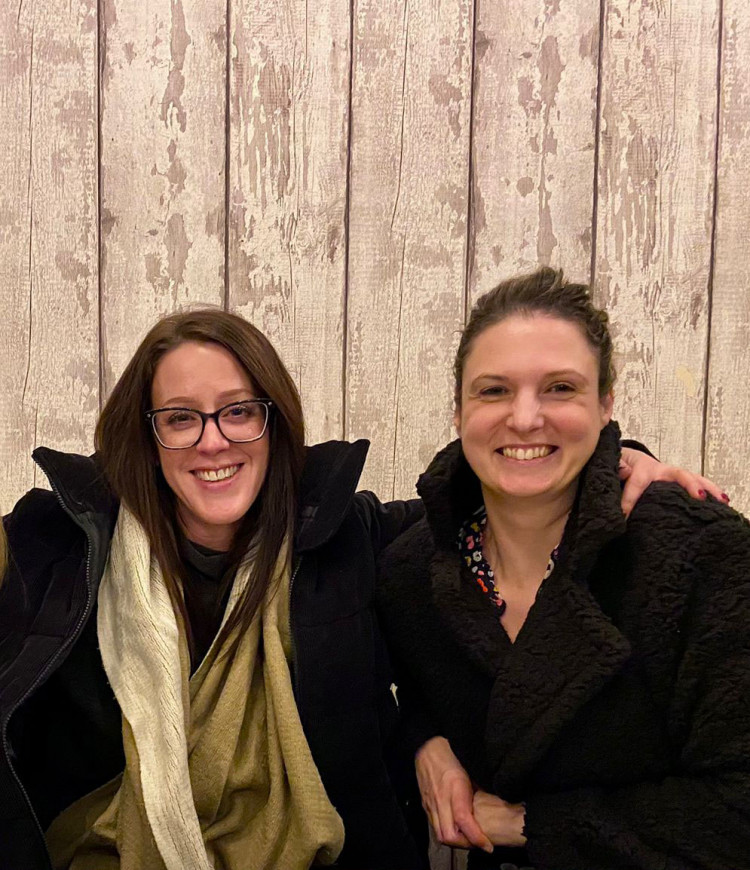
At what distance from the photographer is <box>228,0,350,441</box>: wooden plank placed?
184cm

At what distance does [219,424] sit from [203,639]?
386 mm

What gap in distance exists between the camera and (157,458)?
162cm

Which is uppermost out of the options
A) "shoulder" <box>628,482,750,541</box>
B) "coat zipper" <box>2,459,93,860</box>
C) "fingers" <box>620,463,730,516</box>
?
"fingers" <box>620,463,730,516</box>

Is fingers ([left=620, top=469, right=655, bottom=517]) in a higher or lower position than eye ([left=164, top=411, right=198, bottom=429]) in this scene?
lower

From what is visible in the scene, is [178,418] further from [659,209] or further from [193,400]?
[659,209]

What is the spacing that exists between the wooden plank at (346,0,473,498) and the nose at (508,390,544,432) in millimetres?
607

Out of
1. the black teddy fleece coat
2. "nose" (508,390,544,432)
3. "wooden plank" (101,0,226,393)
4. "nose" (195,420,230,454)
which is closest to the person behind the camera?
the black teddy fleece coat

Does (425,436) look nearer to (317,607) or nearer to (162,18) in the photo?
(317,607)

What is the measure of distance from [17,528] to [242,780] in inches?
22.7

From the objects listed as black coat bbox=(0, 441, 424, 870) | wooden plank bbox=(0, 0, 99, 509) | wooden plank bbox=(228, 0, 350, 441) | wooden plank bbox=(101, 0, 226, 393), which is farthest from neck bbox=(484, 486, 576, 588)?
wooden plank bbox=(0, 0, 99, 509)

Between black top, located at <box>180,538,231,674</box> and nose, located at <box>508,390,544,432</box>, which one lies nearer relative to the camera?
nose, located at <box>508,390,544,432</box>

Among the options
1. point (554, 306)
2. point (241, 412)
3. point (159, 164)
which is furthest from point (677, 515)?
point (159, 164)

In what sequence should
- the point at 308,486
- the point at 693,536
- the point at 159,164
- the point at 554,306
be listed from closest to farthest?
1. the point at 693,536
2. the point at 554,306
3. the point at 308,486
4. the point at 159,164

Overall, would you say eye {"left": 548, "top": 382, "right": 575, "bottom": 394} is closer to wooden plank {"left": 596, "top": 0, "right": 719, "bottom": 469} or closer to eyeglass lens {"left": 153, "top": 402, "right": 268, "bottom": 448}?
eyeglass lens {"left": 153, "top": 402, "right": 268, "bottom": 448}
